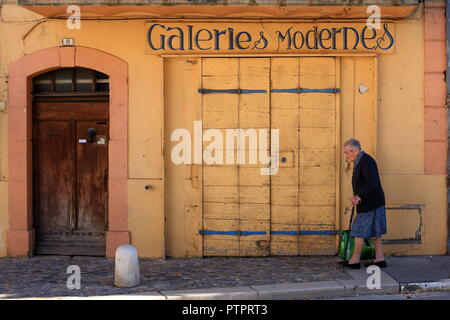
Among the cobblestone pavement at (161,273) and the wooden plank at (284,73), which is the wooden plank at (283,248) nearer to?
the cobblestone pavement at (161,273)

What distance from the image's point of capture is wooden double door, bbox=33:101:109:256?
33.4 ft

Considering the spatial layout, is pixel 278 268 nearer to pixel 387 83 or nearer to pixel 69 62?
pixel 387 83

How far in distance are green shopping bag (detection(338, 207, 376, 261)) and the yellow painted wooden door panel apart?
852 mm

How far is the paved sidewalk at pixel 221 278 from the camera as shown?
7691 mm

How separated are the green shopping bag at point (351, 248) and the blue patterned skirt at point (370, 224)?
9.9 inches

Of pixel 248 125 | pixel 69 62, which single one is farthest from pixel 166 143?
pixel 69 62

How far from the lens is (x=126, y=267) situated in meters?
7.87

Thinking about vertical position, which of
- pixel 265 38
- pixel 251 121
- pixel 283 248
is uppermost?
pixel 265 38

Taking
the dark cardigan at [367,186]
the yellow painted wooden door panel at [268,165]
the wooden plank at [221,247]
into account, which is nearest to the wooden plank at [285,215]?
the yellow painted wooden door panel at [268,165]

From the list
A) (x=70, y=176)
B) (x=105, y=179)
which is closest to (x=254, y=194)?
(x=105, y=179)

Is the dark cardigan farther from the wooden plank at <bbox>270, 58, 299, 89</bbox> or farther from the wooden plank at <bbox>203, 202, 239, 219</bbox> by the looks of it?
the wooden plank at <bbox>203, 202, 239, 219</bbox>

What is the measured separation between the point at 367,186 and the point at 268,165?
185 cm

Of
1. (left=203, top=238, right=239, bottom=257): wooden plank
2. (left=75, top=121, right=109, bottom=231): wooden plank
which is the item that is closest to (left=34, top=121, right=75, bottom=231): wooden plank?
(left=75, top=121, right=109, bottom=231): wooden plank

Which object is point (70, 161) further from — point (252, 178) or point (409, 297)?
point (409, 297)
